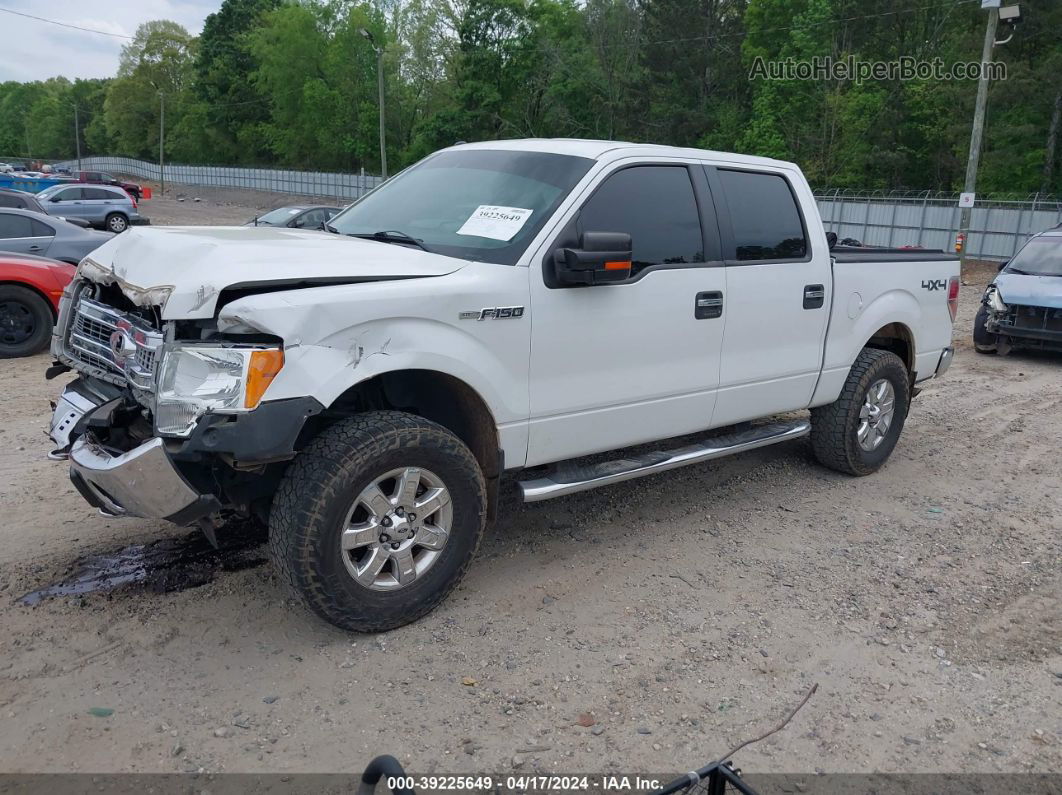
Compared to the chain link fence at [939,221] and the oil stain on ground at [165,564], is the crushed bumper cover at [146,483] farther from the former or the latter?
the chain link fence at [939,221]

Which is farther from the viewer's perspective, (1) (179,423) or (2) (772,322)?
(2) (772,322)

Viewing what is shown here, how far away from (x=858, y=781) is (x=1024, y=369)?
29.9ft

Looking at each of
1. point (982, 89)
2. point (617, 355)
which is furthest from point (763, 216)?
point (982, 89)

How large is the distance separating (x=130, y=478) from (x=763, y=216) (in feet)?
12.3

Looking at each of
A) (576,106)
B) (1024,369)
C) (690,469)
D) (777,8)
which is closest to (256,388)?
(690,469)

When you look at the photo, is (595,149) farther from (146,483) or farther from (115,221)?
(115,221)

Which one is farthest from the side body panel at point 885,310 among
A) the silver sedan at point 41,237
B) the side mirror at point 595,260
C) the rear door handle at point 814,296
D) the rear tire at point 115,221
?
the rear tire at point 115,221

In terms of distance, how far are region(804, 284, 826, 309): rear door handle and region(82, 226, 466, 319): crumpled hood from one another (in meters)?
2.42

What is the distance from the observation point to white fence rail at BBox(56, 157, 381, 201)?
64.5 m

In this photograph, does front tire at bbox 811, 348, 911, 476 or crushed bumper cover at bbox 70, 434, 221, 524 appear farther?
front tire at bbox 811, 348, 911, 476

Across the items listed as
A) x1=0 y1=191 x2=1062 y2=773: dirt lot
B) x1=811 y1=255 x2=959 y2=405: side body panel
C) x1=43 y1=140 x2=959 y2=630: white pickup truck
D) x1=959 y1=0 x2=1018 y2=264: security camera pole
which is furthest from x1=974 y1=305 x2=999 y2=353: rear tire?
x1=959 y1=0 x2=1018 y2=264: security camera pole

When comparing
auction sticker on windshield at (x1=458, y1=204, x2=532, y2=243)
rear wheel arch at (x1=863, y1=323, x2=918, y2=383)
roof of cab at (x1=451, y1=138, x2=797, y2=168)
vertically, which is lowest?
rear wheel arch at (x1=863, y1=323, x2=918, y2=383)

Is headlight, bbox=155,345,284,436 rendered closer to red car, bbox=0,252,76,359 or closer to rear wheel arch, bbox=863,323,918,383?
rear wheel arch, bbox=863,323,918,383

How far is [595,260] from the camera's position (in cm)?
400
